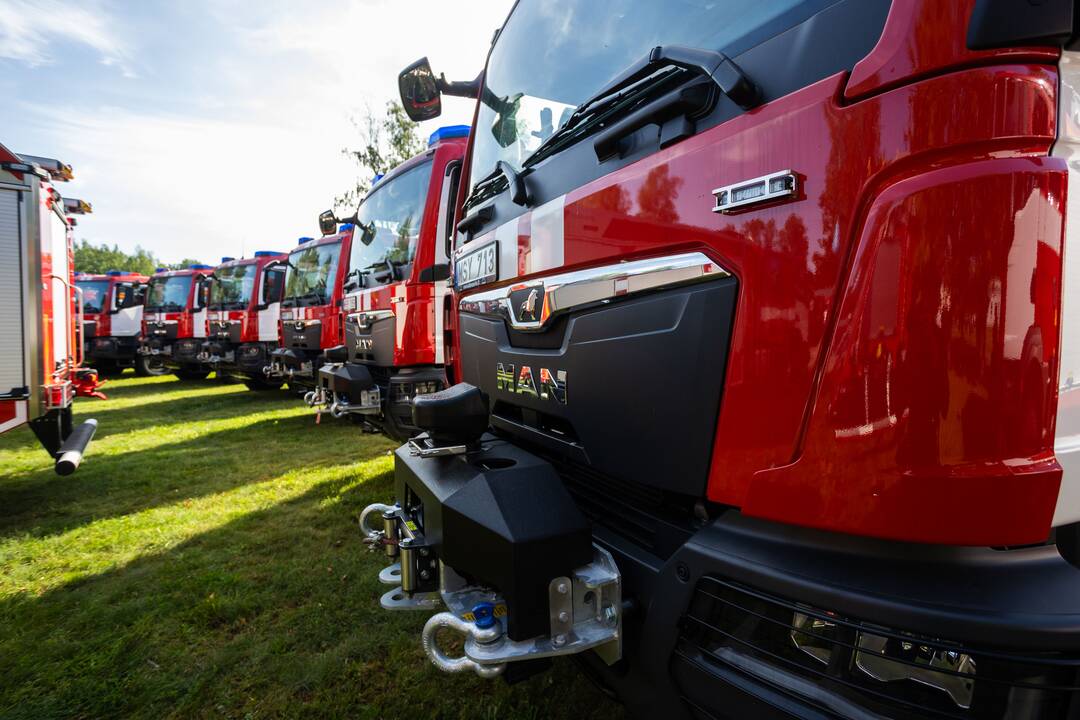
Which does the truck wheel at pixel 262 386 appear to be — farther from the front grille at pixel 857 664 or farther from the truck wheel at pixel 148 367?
the front grille at pixel 857 664

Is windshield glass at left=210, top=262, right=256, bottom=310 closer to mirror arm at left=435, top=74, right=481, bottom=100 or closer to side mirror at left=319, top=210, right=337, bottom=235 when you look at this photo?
side mirror at left=319, top=210, right=337, bottom=235

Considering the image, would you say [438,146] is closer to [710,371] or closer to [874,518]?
[710,371]

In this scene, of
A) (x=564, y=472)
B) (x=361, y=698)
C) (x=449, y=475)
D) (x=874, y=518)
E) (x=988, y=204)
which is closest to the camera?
(x=988, y=204)

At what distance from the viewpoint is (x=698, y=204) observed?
3.63 feet

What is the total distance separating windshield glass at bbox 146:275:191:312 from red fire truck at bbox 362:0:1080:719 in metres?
15.2

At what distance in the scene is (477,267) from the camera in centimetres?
215

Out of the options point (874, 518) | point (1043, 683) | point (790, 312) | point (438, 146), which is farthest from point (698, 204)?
point (438, 146)

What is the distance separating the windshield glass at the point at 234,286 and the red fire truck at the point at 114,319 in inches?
172

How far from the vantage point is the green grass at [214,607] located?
82.4 inches

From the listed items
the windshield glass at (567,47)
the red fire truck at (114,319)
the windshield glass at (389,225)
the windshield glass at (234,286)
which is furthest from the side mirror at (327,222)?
the red fire truck at (114,319)

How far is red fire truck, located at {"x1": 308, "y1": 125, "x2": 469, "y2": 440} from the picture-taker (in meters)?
4.32

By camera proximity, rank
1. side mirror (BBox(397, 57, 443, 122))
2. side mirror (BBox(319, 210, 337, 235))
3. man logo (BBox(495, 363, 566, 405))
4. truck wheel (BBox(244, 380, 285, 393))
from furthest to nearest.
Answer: truck wheel (BBox(244, 380, 285, 393)) < side mirror (BBox(319, 210, 337, 235)) < side mirror (BBox(397, 57, 443, 122)) < man logo (BBox(495, 363, 566, 405))

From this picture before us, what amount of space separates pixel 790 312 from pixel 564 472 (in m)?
0.97

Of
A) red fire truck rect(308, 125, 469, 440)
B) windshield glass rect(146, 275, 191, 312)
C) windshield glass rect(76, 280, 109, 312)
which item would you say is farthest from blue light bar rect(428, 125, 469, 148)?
windshield glass rect(76, 280, 109, 312)
